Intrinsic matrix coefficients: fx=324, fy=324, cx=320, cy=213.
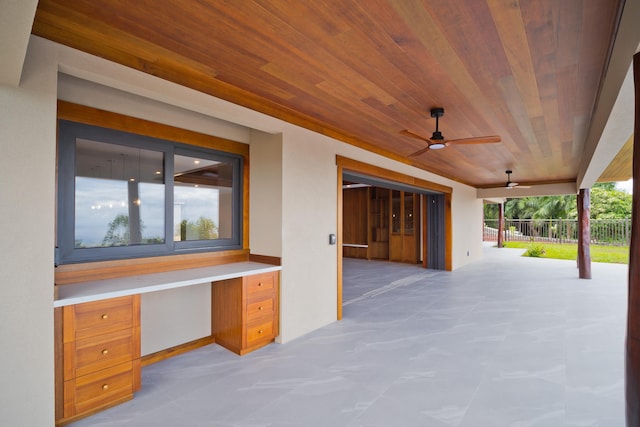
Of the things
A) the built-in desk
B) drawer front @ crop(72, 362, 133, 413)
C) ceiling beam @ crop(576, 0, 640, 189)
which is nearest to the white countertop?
the built-in desk

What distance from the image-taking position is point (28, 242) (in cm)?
189

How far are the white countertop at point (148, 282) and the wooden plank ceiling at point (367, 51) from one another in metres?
1.61

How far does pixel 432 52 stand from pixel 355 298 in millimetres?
4194

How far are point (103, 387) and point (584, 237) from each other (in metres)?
9.20

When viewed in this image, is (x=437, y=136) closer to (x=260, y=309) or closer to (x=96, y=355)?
(x=260, y=309)

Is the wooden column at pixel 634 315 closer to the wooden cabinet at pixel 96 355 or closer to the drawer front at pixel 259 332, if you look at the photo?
the drawer front at pixel 259 332

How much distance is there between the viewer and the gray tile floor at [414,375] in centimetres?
222

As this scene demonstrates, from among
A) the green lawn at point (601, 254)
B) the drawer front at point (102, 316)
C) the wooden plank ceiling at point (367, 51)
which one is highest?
the wooden plank ceiling at point (367, 51)

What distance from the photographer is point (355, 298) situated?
5.55 meters

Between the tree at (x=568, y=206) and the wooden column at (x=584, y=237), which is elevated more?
the tree at (x=568, y=206)

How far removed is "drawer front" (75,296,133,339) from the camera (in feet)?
7.10

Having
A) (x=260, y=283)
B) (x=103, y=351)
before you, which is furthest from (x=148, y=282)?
(x=260, y=283)

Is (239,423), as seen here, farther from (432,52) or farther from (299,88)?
(432,52)

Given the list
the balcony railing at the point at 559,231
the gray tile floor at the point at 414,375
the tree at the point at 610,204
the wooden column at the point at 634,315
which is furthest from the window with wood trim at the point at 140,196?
the tree at the point at 610,204
